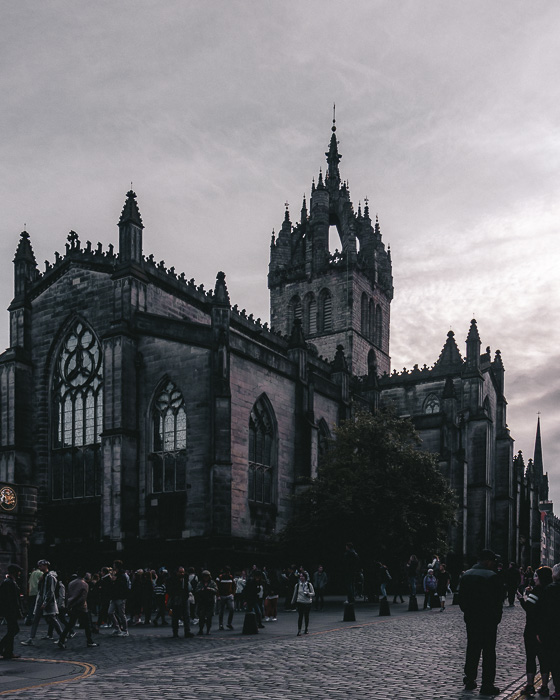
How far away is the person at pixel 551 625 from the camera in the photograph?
9.99 m

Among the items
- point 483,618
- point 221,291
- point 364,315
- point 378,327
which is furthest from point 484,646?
point 378,327

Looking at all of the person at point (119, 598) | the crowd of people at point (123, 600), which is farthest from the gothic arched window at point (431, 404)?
the person at point (119, 598)

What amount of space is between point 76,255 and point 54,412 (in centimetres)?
787

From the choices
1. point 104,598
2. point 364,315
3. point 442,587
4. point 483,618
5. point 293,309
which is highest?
point 293,309

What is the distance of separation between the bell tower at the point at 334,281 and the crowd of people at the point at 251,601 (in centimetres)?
2777

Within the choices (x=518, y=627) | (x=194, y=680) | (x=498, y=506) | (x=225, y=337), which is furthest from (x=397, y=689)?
(x=498, y=506)

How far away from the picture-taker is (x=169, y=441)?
3672 cm

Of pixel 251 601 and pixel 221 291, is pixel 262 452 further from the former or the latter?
pixel 251 601

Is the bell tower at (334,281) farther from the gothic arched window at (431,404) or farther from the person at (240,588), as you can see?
the person at (240,588)

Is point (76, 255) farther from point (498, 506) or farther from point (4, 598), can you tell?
point (498, 506)

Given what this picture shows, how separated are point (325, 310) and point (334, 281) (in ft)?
8.25

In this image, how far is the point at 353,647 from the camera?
16.3 meters

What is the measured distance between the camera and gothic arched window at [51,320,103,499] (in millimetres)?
38906

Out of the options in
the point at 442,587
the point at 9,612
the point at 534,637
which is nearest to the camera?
the point at 534,637
